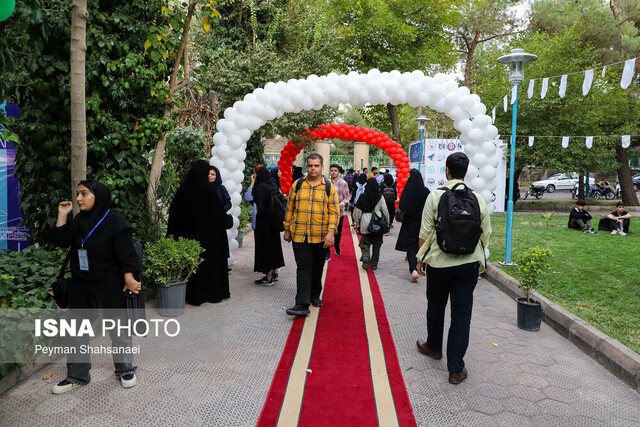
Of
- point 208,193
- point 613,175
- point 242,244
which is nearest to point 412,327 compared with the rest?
point 208,193

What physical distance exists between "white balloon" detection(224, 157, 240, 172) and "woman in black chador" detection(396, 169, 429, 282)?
10.3 ft

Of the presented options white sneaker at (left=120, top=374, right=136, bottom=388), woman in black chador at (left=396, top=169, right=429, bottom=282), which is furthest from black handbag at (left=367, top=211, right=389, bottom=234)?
white sneaker at (left=120, top=374, right=136, bottom=388)

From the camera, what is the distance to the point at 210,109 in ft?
41.8

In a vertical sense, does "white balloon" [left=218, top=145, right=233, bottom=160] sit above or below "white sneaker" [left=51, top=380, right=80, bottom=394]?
above

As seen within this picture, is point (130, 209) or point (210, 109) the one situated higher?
point (210, 109)

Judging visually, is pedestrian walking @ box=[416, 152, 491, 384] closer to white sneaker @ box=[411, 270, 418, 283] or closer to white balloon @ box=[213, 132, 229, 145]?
white sneaker @ box=[411, 270, 418, 283]

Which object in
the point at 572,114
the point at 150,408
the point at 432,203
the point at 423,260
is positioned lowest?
the point at 150,408

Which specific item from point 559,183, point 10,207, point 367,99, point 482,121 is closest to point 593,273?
point 482,121

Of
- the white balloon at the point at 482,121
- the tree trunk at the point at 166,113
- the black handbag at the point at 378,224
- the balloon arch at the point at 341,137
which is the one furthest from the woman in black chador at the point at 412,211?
the balloon arch at the point at 341,137

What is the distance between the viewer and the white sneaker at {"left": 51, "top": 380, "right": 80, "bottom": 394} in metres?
3.52

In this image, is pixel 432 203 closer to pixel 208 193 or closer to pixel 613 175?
pixel 208 193

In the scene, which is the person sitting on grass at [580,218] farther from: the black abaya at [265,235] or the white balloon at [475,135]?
the black abaya at [265,235]

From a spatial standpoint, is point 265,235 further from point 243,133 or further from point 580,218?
point 580,218

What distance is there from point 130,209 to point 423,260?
4.24 metres
